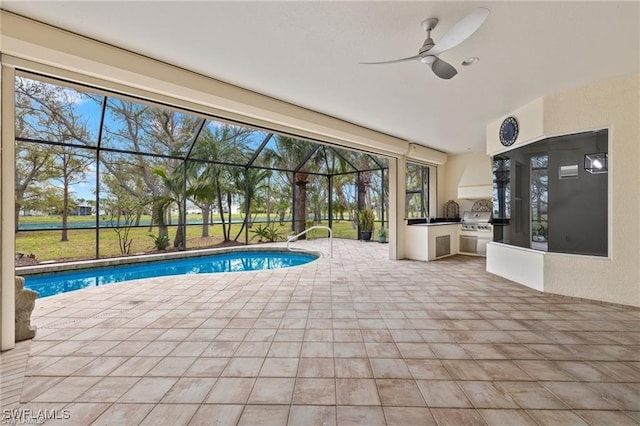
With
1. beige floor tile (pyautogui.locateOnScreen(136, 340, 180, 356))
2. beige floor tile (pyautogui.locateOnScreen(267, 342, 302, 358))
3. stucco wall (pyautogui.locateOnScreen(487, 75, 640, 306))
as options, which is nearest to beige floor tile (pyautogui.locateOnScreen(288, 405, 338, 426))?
beige floor tile (pyautogui.locateOnScreen(267, 342, 302, 358))

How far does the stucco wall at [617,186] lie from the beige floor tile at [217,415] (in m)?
4.57

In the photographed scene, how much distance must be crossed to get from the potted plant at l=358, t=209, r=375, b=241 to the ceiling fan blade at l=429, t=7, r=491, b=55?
7560 millimetres

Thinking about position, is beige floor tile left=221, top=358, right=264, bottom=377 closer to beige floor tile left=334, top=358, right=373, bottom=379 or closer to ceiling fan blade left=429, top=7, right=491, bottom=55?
beige floor tile left=334, top=358, right=373, bottom=379

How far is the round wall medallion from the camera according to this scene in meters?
4.55

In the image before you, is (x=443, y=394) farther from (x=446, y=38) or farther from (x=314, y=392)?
(x=446, y=38)

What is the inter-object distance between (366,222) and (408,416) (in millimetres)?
8243

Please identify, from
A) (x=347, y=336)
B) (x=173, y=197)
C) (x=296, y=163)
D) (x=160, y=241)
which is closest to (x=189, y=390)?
(x=347, y=336)

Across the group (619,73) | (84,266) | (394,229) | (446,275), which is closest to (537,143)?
(619,73)

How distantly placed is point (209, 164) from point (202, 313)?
5952 mm

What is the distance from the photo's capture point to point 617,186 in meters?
3.45

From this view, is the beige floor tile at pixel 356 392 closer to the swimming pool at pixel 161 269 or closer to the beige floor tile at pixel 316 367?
the beige floor tile at pixel 316 367

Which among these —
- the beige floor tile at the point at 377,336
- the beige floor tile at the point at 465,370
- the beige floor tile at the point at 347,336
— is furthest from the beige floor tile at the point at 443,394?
the beige floor tile at the point at 347,336

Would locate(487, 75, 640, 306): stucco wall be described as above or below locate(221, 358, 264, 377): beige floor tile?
above

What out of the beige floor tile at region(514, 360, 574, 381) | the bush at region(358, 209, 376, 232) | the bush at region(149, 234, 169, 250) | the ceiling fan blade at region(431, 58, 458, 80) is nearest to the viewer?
the beige floor tile at region(514, 360, 574, 381)
